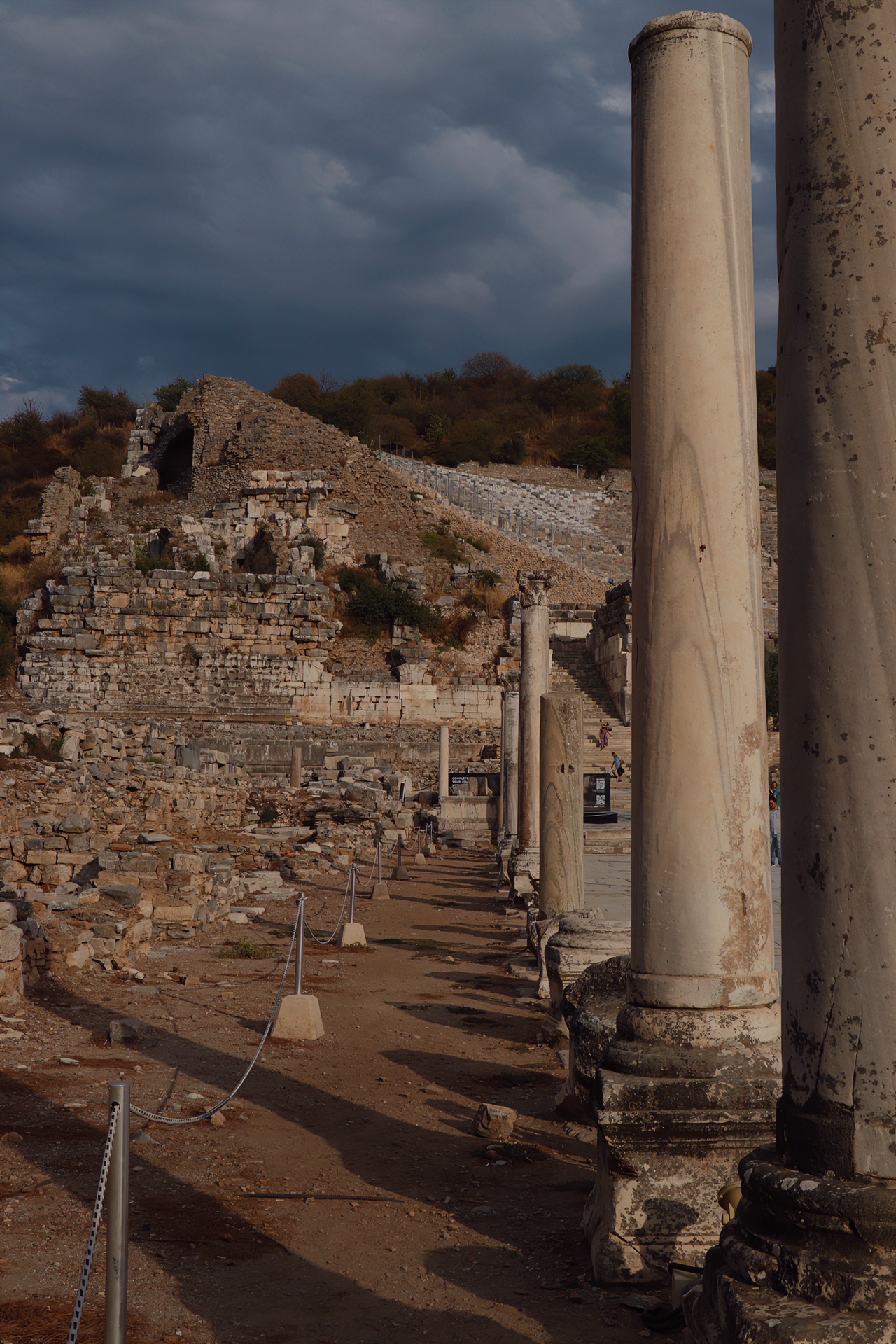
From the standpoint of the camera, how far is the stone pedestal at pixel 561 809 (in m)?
9.53

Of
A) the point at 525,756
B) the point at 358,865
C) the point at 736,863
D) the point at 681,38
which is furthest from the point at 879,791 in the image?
the point at 358,865

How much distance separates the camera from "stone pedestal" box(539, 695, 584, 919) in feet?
31.3

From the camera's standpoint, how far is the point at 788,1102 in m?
2.42

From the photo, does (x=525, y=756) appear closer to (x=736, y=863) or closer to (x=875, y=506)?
(x=736, y=863)

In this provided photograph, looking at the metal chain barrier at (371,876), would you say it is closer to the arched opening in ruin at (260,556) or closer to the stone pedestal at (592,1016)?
the stone pedestal at (592,1016)

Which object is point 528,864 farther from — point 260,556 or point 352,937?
point 260,556

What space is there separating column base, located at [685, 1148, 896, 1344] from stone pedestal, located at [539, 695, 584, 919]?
22.9 feet

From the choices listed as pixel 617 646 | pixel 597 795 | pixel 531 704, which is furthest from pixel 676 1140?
pixel 617 646

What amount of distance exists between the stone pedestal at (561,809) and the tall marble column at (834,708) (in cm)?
703

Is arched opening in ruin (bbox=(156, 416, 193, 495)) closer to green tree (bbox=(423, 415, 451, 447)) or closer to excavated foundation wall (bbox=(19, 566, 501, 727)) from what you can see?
green tree (bbox=(423, 415, 451, 447))

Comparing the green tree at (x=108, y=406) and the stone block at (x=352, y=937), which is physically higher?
the green tree at (x=108, y=406)

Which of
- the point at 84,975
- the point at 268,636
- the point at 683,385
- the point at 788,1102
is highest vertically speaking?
the point at 268,636

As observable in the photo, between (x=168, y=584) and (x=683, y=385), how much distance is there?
34.2 metres

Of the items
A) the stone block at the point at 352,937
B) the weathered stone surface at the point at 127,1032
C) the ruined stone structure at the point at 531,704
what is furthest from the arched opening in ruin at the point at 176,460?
the weathered stone surface at the point at 127,1032
